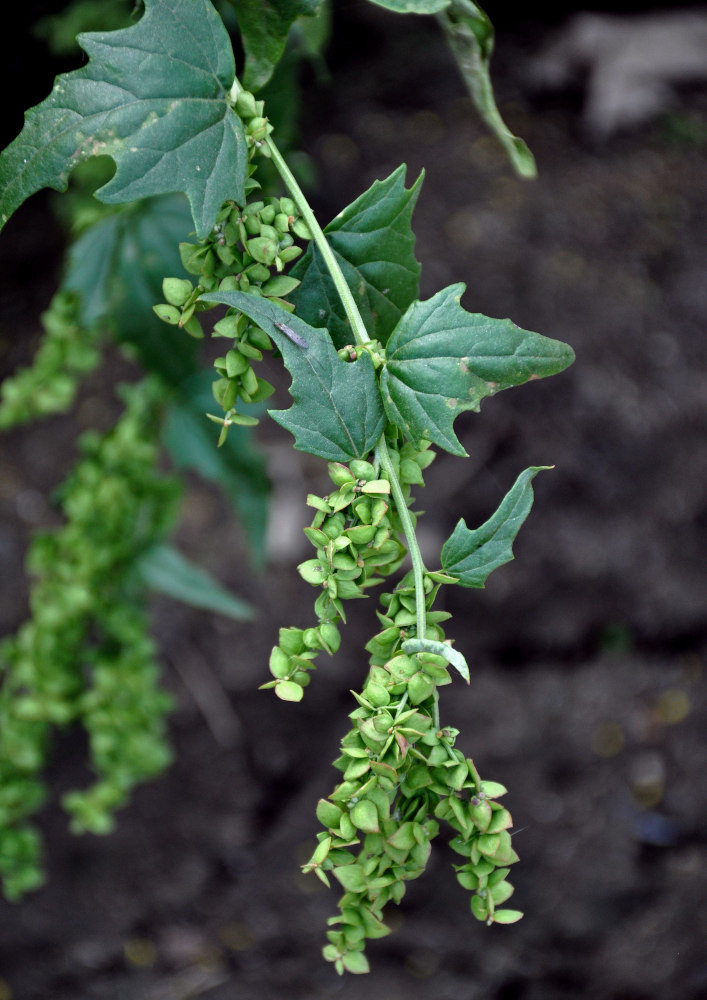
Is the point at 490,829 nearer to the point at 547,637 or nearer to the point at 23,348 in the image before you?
the point at 547,637

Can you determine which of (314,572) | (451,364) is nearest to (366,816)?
(314,572)

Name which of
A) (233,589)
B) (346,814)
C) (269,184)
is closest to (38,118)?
(269,184)

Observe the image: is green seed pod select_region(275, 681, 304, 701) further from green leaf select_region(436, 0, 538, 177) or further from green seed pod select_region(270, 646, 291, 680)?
green leaf select_region(436, 0, 538, 177)

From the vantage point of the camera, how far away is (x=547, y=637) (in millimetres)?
1592

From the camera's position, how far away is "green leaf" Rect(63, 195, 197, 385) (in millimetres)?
868

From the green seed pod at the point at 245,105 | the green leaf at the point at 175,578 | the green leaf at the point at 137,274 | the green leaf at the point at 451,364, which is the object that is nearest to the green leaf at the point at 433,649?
the green leaf at the point at 451,364

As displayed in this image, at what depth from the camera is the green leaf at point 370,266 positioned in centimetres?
53

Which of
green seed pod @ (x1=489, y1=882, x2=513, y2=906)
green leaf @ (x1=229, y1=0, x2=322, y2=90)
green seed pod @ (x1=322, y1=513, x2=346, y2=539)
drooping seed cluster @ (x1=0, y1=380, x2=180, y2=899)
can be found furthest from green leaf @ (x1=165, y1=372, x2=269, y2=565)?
green seed pod @ (x1=489, y1=882, x2=513, y2=906)

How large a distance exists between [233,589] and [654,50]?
1.57 meters

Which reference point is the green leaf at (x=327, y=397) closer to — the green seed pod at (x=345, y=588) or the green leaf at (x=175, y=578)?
the green seed pod at (x=345, y=588)

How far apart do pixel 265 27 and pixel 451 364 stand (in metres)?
0.28

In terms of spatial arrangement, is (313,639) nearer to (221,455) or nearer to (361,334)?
(361,334)

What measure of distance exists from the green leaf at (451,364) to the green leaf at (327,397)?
0.05 feet

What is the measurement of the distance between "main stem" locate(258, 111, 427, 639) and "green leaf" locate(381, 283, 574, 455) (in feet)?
0.08
